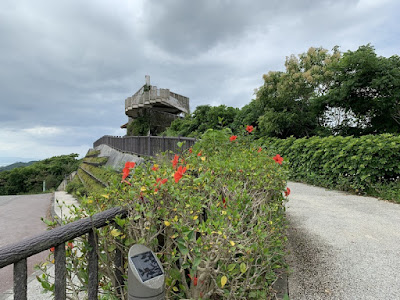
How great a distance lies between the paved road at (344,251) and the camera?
2.34 metres

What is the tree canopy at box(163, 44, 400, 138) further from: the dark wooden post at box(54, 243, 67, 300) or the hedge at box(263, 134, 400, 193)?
the dark wooden post at box(54, 243, 67, 300)

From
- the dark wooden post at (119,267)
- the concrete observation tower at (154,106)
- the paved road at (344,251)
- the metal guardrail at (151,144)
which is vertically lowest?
the paved road at (344,251)

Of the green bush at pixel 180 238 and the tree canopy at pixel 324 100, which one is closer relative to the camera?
the green bush at pixel 180 238

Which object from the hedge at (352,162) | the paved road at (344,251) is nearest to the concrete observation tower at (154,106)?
the hedge at (352,162)

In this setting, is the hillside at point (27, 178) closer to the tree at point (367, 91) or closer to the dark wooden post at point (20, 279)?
the tree at point (367, 91)

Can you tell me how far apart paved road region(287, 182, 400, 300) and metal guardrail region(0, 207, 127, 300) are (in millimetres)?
1696

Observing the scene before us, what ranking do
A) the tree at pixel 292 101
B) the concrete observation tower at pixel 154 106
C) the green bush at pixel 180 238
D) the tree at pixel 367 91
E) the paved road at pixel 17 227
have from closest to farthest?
1. the green bush at pixel 180 238
2. the paved road at pixel 17 227
3. the tree at pixel 367 91
4. the tree at pixel 292 101
5. the concrete observation tower at pixel 154 106

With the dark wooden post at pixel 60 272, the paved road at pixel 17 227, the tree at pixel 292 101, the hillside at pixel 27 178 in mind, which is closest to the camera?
the dark wooden post at pixel 60 272

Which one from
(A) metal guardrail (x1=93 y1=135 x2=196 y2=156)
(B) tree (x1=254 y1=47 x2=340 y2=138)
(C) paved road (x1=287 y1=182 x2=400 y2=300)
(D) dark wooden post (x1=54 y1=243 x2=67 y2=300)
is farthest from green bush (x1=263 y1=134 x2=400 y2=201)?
(D) dark wooden post (x1=54 y1=243 x2=67 y2=300)

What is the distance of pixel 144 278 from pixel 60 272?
479 millimetres

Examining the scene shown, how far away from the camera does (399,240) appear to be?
3506 millimetres

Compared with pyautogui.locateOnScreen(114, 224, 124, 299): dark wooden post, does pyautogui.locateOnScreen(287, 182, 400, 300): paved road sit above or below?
below

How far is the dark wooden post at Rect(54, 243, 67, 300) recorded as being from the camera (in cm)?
123

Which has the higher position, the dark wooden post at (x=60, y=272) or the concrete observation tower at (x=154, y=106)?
the concrete observation tower at (x=154, y=106)
